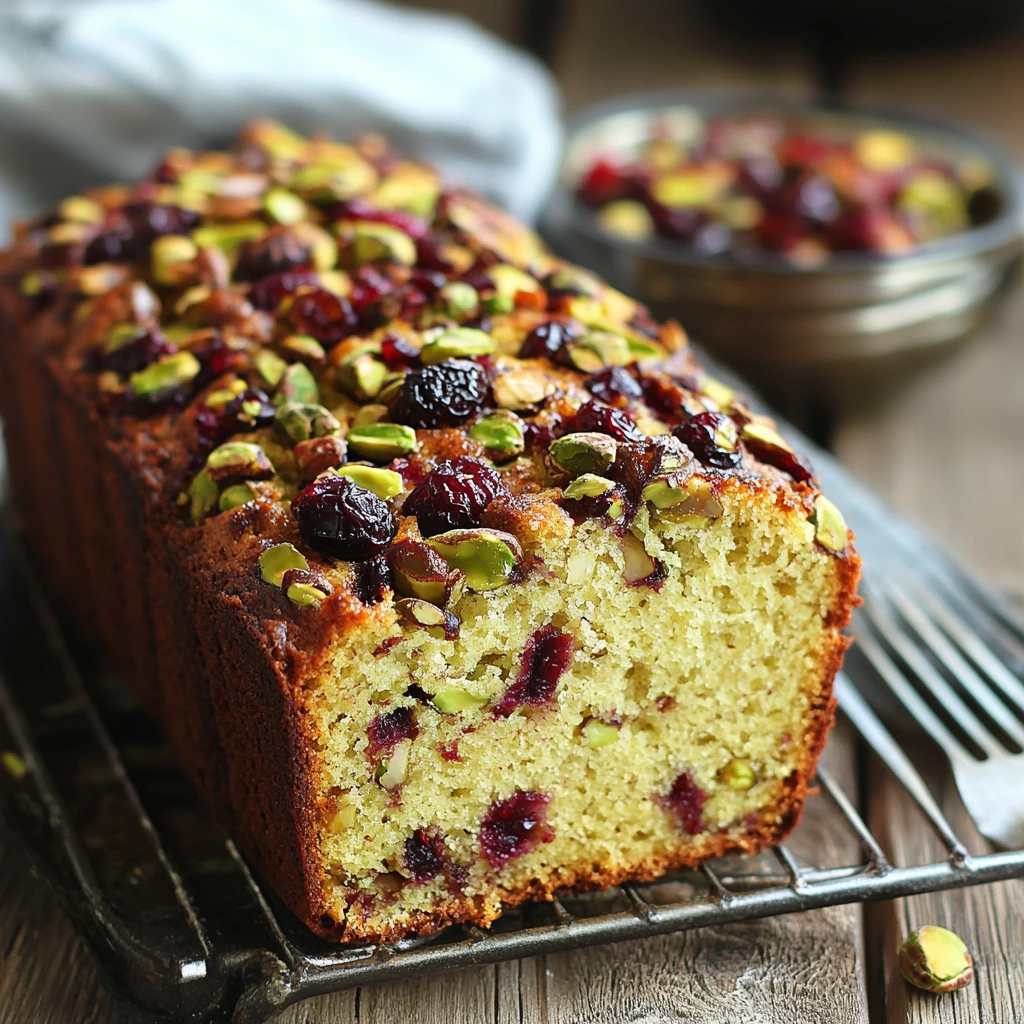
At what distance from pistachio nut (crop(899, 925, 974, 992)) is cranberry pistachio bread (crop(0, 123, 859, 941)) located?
26 centimetres

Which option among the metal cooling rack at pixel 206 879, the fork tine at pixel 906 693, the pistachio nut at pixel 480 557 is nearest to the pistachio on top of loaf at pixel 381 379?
the pistachio nut at pixel 480 557

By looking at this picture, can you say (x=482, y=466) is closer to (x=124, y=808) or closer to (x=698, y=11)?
(x=124, y=808)

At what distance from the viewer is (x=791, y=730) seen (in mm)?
2133

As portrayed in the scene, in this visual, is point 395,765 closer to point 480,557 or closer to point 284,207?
point 480,557

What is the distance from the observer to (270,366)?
7.30 feet

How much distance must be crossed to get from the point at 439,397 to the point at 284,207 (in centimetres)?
78

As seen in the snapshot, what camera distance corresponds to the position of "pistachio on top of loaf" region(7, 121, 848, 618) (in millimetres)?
1878

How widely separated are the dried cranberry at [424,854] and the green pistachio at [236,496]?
20.1 inches

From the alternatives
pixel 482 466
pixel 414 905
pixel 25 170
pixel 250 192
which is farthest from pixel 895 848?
pixel 25 170

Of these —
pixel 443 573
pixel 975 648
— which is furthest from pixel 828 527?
pixel 975 648

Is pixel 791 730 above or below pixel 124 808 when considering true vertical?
above

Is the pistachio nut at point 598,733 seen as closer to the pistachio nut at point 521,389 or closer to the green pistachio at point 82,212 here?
the pistachio nut at point 521,389

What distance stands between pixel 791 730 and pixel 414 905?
60cm

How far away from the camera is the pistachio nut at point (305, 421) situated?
2.07 meters
